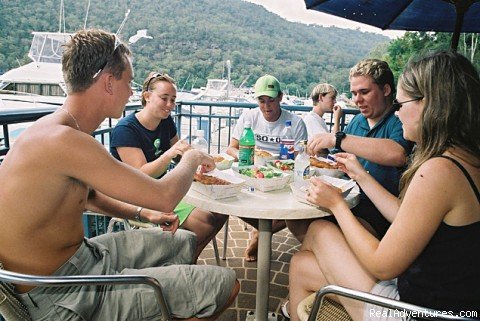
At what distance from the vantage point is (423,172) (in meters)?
1.11

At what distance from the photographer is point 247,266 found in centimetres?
292

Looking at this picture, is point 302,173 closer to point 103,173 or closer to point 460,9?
point 103,173

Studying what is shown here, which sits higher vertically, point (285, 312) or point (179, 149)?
point (179, 149)

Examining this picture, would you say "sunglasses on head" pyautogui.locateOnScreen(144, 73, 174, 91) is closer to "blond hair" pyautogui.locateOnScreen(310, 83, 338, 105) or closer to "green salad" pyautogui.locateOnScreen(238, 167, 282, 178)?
"green salad" pyautogui.locateOnScreen(238, 167, 282, 178)

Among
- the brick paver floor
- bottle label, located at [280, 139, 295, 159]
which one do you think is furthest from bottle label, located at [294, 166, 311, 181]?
the brick paver floor

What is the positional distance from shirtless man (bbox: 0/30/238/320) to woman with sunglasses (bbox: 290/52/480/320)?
0.53 meters

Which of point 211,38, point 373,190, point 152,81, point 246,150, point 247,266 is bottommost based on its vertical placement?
point 247,266

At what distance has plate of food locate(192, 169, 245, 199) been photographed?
1618 mm

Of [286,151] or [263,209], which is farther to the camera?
[286,151]

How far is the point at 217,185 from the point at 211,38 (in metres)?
13.4

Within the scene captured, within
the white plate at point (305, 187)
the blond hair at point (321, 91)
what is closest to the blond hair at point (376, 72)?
the white plate at point (305, 187)

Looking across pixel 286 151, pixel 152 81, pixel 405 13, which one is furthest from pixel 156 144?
pixel 405 13

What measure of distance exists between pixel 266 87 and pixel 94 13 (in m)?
10.2

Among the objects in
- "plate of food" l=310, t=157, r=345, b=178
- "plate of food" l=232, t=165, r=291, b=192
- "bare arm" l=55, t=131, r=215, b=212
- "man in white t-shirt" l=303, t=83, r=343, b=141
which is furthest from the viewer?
"man in white t-shirt" l=303, t=83, r=343, b=141
